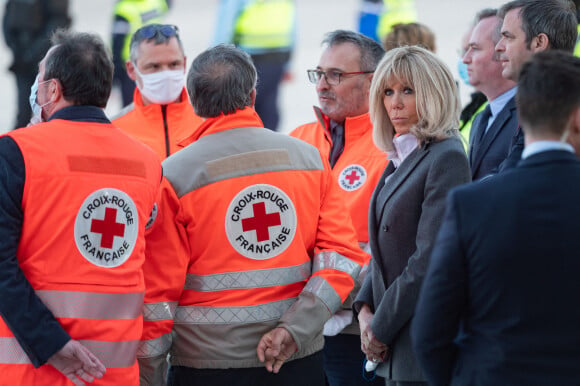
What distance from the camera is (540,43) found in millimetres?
3404

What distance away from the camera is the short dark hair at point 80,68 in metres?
2.95

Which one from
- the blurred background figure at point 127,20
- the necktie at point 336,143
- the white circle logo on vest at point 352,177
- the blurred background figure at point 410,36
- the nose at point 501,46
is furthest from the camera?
the blurred background figure at point 127,20

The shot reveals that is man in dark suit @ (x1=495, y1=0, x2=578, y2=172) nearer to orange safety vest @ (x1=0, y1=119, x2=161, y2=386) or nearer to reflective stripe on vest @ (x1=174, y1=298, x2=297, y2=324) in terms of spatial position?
reflective stripe on vest @ (x1=174, y1=298, x2=297, y2=324)

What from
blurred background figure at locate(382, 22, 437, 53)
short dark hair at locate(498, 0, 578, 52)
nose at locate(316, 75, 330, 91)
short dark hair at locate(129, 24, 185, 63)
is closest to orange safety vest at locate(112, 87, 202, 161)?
short dark hair at locate(129, 24, 185, 63)

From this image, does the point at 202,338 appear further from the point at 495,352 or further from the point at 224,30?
the point at 224,30

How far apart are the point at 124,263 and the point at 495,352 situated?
1279mm

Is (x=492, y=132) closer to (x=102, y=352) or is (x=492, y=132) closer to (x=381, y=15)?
(x=102, y=352)

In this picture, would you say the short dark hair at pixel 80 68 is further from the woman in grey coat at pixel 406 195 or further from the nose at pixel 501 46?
the nose at pixel 501 46

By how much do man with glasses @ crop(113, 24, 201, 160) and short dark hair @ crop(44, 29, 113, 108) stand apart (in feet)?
5.22

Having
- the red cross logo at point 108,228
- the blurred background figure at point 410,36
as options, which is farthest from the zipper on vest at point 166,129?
the red cross logo at point 108,228

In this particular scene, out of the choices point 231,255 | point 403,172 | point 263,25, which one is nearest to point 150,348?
point 231,255

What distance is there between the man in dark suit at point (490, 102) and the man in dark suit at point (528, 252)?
141cm

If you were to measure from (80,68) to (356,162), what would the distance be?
140 centimetres

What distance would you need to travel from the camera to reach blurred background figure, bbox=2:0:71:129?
894 cm
